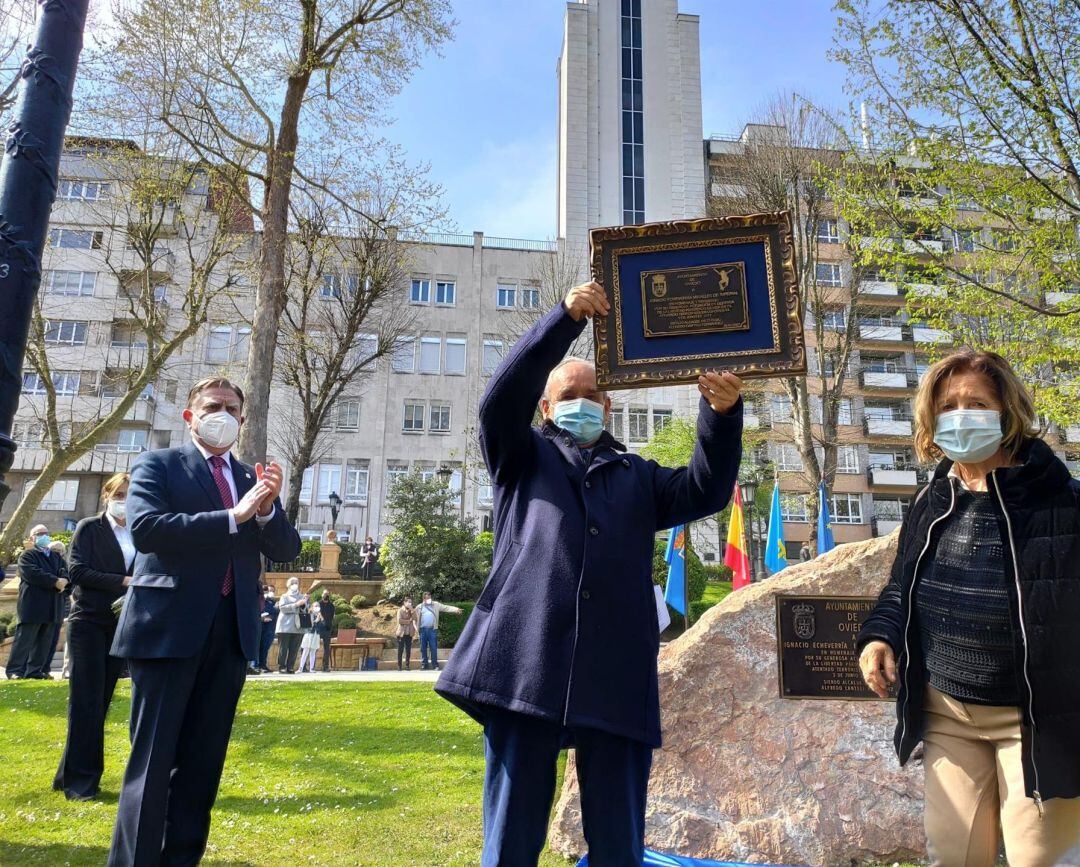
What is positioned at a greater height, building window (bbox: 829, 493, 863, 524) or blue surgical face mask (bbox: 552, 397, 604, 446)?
building window (bbox: 829, 493, 863, 524)

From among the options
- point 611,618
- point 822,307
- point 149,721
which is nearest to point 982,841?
point 611,618

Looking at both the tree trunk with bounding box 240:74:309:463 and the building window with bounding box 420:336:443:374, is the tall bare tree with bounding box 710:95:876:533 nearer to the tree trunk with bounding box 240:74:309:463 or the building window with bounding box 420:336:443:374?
the tree trunk with bounding box 240:74:309:463

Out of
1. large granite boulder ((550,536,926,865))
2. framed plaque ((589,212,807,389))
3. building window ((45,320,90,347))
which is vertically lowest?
large granite boulder ((550,536,926,865))

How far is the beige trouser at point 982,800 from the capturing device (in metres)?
2.22

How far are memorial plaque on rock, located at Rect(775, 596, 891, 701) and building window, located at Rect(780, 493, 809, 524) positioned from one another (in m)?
33.6

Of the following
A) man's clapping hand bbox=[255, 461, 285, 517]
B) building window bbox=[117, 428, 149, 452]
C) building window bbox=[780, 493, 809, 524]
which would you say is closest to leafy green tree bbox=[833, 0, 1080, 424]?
man's clapping hand bbox=[255, 461, 285, 517]

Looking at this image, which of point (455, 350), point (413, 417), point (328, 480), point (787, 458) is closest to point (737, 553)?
point (413, 417)

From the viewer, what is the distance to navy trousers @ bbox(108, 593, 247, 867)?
319cm

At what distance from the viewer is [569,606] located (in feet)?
8.00

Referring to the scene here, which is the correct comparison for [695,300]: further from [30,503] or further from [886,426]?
[886,426]

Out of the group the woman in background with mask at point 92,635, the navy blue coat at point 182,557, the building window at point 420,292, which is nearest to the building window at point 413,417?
the building window at point 420,292

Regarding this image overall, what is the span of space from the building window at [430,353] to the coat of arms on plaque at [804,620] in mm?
38190

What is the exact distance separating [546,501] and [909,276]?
1300 cm

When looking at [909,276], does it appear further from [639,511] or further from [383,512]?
[383,512]
